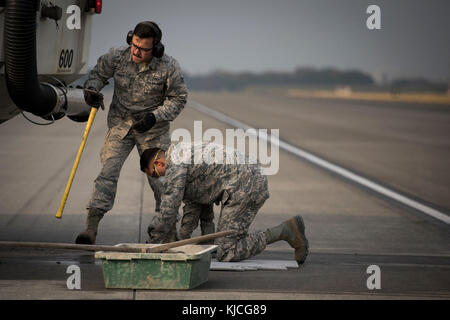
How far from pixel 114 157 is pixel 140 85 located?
75 cm

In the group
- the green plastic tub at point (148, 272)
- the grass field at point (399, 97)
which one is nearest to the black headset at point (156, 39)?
the green plastic tub at point (148, 272)

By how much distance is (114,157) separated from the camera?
8.52 m

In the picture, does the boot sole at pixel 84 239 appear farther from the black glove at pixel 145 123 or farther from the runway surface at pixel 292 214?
the black glove at pixel 145 123

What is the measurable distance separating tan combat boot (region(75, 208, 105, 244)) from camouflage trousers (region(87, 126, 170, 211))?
63 millimetres

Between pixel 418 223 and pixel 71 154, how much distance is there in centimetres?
997

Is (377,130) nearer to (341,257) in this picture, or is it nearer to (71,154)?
(71,154)

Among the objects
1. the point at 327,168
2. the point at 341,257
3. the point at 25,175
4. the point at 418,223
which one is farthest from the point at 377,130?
the point at 341,257

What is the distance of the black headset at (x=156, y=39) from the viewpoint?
8048mm

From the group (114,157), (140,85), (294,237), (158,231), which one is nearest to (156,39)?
(140,85)

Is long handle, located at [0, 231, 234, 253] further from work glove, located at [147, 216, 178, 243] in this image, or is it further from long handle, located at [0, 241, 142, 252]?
work glove, located at [147, 216, 178, 243]

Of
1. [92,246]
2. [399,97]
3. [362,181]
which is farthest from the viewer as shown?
[399,97]

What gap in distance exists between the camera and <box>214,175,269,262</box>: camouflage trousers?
24.8 feet

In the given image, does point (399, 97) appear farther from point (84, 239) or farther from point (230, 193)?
point (230, 193)
